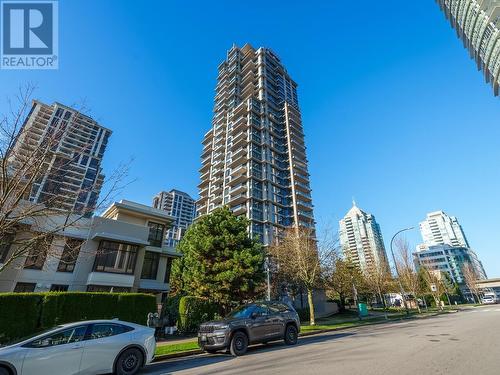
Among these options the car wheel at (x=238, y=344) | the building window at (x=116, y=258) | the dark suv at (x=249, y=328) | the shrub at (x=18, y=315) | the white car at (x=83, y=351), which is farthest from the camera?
the building window at (x=116, y=258)

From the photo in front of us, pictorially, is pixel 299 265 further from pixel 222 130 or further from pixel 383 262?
pixel 222 130

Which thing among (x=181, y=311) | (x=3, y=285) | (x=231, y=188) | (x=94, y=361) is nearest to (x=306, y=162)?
(x=231, y=188)

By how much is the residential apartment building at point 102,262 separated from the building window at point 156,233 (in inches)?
3.9

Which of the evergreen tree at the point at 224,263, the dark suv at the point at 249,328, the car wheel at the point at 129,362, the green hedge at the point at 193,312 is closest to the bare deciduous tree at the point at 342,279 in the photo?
the evergreen tree at the point at 224,263

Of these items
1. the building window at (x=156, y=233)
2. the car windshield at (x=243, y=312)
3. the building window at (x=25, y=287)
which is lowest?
the car windshield at (x=243, y=312)

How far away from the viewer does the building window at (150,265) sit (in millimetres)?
24367

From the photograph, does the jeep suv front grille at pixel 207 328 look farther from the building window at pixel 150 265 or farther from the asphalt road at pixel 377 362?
the building window at pixel 150 265

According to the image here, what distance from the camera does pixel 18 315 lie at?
12.3 metres

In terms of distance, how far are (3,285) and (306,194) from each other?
58215 mm

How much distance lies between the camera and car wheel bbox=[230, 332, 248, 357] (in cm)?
891

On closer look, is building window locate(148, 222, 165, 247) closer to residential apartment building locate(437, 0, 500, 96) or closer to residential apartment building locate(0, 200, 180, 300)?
residential apartment building locate(0, 200, 180, 300)

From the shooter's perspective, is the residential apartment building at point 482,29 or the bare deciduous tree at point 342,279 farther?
the residential apartment building at point 482,29

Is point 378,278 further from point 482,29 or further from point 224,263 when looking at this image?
point 482,29

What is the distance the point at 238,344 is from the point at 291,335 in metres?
2.92
